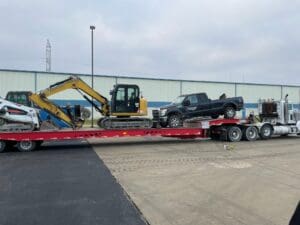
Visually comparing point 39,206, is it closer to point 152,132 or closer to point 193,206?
point 193,206

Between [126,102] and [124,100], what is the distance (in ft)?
0.50

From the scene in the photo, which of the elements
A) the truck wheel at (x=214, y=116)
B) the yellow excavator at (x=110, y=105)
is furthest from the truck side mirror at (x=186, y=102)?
the yellow excavator at (x=110, y=105)

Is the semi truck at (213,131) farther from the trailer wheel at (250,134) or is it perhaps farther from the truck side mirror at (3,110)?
the truck side mirror at (3,110)

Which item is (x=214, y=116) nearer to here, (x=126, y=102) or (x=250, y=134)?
(x=250, y=134)

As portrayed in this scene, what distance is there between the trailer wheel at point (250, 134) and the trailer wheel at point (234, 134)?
42 cm

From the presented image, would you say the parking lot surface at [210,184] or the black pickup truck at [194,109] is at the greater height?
the black pickup truck at [194,109]

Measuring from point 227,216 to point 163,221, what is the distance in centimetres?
121

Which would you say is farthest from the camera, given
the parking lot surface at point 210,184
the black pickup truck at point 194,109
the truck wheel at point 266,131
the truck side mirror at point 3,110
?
the truck wheel at point 266,131

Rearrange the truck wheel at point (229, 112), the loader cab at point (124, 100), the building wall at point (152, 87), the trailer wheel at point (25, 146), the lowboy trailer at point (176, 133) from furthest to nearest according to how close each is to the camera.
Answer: the building wall at point (152, 87) → the truck wheel at point (229, 112) → the loader cab at point (124, 100) → the trailer wheel at point (25, 146) → the lowboy trailer at point (176, 133)

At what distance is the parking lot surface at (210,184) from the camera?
7.63m

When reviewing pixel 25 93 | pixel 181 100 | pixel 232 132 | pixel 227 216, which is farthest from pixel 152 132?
pixel 227 216

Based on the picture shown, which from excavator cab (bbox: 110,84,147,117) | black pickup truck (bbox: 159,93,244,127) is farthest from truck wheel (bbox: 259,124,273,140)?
excavator cab (bbox: 110,84,147,117)

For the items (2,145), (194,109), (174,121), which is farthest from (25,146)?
(194,109)

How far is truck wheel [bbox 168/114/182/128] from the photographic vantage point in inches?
906
